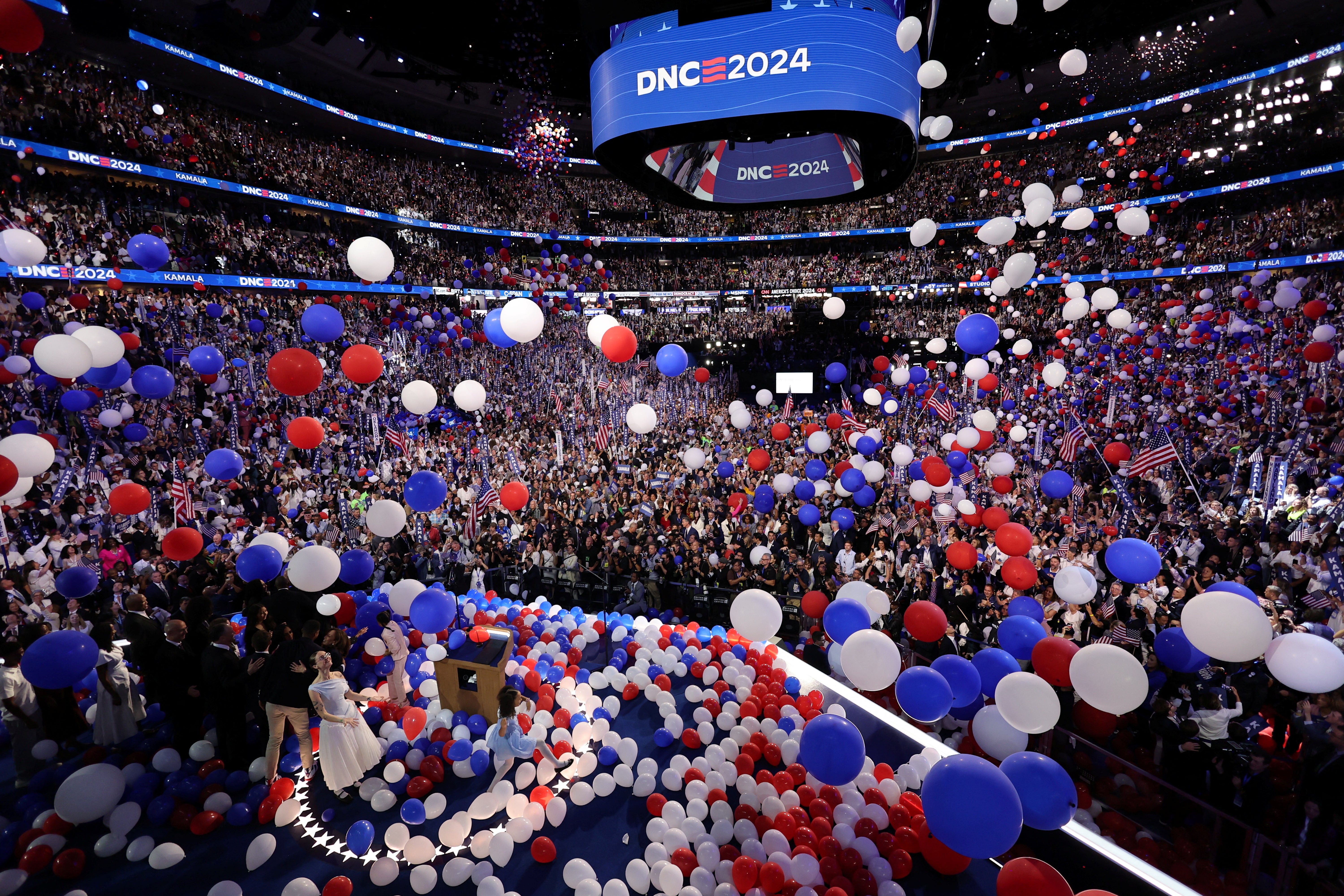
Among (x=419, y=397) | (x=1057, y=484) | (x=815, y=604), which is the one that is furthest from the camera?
(x=1057, y=484)

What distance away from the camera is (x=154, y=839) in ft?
13.6

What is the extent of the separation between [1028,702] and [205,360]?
8679 mm

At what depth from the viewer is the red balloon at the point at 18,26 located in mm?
3465

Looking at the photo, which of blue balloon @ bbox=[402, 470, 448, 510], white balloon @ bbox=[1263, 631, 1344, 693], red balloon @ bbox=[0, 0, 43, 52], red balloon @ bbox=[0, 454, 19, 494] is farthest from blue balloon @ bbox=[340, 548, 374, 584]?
white balloon @ bbox=[1263, 631, 1344, 693]

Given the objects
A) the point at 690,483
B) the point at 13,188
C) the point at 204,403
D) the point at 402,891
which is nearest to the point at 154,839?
the point at 402,891

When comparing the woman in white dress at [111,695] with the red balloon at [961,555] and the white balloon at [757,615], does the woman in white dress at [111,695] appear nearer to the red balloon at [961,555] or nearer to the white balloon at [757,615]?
the white balloon at [757,615]

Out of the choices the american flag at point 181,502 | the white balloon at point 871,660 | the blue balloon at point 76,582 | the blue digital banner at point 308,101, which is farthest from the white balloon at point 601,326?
the blue digital banner at point 308,101

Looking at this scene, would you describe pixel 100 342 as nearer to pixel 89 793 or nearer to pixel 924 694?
pixel 89 793

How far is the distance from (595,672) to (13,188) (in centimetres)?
1896

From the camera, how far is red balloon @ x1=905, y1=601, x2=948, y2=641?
16.0ft

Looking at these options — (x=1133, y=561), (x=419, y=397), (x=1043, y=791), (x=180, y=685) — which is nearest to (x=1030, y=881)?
(x=1043, y=791)

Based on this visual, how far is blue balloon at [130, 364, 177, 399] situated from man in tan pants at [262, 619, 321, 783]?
3664mm

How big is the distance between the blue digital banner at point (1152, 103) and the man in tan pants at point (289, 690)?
42.8 feet

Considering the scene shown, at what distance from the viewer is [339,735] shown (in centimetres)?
454
